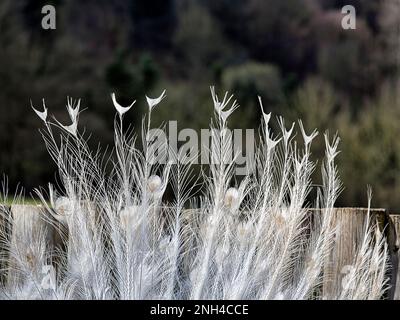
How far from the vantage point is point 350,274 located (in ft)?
7.16

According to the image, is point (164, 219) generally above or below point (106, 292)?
above

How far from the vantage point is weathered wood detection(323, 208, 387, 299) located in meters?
2.23

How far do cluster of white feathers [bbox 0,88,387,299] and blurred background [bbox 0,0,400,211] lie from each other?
734 centimetres

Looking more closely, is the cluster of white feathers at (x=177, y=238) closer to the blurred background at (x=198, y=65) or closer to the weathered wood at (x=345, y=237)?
the weathered wood at (x=345, y=237)

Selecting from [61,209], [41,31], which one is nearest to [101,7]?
[41,31]

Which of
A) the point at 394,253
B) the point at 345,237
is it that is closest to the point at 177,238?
the point at 345,237

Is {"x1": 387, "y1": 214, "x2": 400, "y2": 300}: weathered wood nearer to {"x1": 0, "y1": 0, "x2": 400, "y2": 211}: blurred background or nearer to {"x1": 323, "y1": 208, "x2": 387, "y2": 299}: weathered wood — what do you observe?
{"x1": 323, "y1": 208, "x2": 387, "y2": 299}: weathered wood

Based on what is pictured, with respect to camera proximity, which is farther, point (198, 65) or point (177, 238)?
point (198, 65)

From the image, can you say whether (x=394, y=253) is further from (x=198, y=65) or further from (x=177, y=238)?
(x=198, y=65)

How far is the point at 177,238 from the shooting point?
2.10 m

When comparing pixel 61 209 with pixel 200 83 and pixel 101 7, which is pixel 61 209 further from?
pixel 101 7

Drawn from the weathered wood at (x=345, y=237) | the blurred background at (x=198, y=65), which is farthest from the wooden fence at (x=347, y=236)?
the blurred background at (x=198, y=65)
